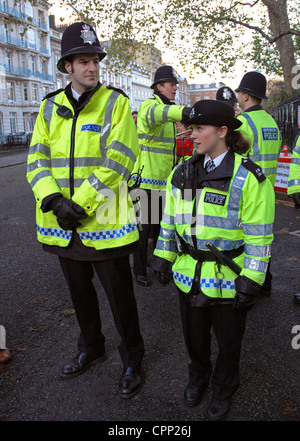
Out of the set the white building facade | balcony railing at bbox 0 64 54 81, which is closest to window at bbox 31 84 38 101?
the white building facade

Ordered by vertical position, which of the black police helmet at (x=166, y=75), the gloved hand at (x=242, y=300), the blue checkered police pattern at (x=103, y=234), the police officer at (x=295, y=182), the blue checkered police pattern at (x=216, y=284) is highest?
the black police helmet at (x=166, y=75)

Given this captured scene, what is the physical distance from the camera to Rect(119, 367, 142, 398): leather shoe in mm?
2596

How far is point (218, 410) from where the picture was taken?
7.73 feet

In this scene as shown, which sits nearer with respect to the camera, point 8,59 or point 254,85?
point 254,85

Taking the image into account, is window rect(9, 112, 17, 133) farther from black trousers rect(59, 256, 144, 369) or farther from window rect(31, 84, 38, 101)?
black trousers rect(59, 256, 144, 369)

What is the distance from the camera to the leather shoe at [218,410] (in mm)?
2346

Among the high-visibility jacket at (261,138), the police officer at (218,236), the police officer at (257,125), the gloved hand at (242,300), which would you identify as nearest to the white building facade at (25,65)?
the police officer at (257,125)

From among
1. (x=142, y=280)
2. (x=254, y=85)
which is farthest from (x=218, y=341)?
(x=254, y=85)

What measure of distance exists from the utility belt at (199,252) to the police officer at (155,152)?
176cm

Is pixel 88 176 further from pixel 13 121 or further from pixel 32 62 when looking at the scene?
pixel 32 62

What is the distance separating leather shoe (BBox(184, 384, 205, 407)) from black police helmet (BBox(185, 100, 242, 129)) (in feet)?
5.45

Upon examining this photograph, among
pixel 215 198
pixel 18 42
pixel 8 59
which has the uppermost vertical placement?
pixel 18 42

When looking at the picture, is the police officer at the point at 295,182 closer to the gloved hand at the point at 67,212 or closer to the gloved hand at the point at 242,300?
the gloved hand at the point at 242,300

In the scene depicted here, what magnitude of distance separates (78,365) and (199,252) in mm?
1337
